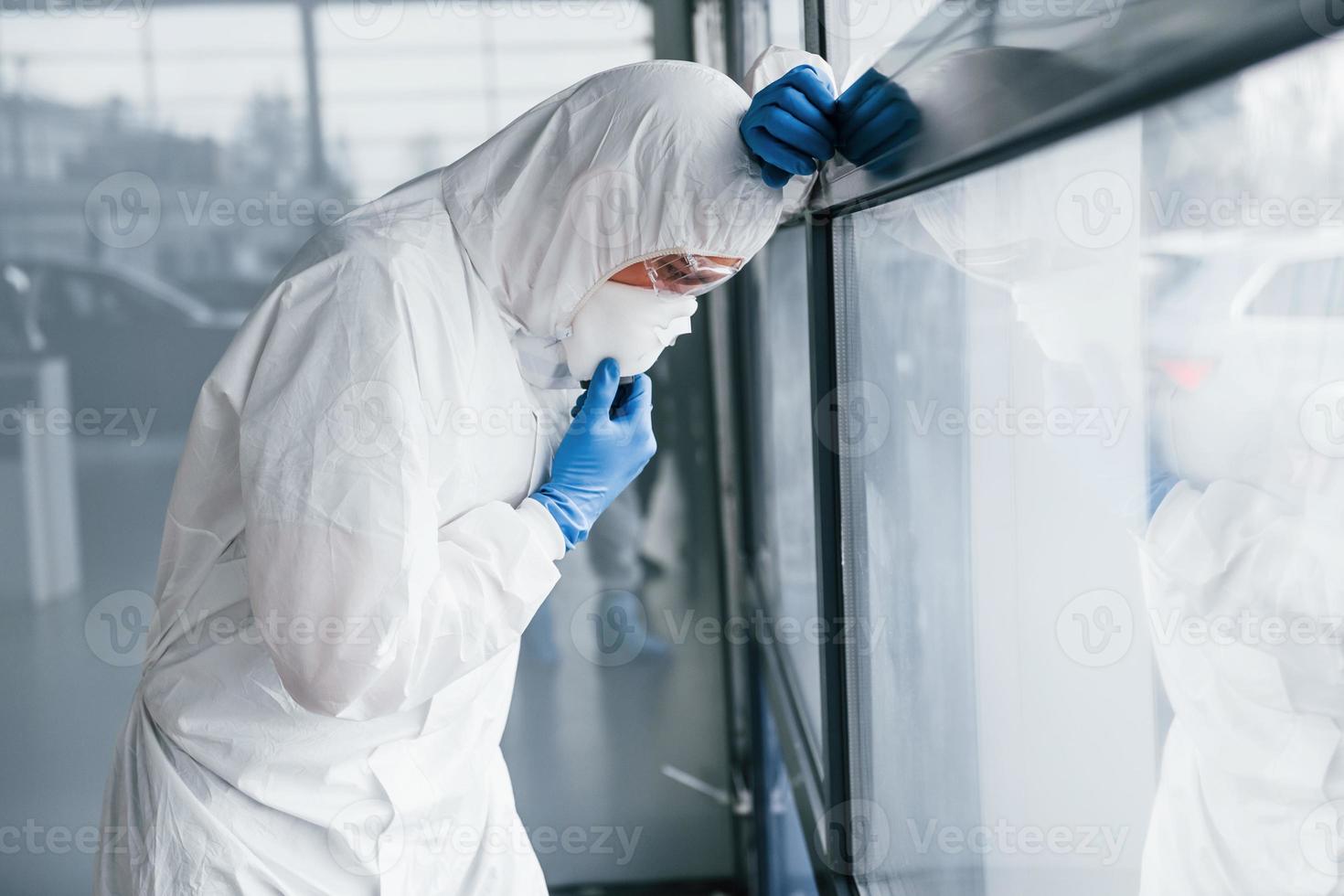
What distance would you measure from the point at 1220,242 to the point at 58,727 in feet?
9.41

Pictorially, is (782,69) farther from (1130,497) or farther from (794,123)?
(1130,497)

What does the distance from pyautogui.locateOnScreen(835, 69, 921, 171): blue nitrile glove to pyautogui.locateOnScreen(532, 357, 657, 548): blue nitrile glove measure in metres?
0.41

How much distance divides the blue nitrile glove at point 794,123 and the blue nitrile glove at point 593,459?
1.14 feet

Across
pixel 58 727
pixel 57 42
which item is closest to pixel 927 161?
pixel 57 42

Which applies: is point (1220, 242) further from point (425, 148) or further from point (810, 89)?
point (425, 148)

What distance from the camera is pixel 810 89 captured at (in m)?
0.97

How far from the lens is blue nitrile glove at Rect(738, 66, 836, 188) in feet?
3.14

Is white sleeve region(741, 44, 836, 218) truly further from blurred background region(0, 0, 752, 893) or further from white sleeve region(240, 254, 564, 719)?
blurred background region(0, 0, 752, 893)

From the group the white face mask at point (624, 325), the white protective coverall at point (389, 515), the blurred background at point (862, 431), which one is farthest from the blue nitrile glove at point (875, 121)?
the white face mask at point (624, 325)

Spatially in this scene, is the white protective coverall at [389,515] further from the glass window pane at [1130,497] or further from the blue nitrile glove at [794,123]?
the glass window pane at [1130,497]

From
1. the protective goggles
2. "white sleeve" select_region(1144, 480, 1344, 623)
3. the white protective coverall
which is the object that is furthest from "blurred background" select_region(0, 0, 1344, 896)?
the white protective coverall

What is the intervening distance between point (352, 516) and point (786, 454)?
3.58ft

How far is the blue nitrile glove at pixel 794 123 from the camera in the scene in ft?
3.14

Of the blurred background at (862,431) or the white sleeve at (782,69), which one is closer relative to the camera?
the blurred background at (862,431)
